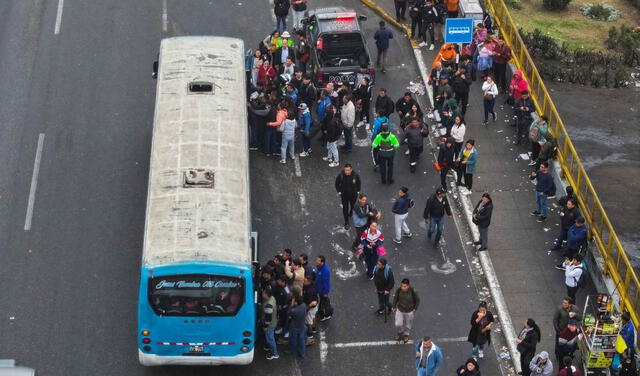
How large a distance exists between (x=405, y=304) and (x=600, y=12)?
2079 centimetres

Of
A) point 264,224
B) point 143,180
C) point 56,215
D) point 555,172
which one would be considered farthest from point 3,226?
point 555,172

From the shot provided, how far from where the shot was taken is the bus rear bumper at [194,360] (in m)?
22.4

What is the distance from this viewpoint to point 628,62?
1475 inches

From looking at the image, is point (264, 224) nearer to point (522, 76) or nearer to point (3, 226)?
point (3, 226)

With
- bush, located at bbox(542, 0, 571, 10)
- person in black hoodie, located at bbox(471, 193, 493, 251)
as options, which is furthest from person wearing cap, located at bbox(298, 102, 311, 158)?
bush, located at bbox(542, 0, 571, 10)

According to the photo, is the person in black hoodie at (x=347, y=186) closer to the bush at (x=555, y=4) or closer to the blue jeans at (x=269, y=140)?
the blue jeans at (x=269, y=140)

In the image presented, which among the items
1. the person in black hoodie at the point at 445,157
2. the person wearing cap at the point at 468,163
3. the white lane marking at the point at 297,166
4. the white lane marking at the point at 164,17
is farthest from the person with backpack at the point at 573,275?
the white lane marking at the point at 164,17

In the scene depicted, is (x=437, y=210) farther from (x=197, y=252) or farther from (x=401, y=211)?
(x=197, y=252)

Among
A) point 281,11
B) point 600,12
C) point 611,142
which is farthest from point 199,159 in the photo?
point 600,12

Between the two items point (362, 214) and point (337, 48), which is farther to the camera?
point (337, 48)

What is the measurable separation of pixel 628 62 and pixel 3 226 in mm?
19765

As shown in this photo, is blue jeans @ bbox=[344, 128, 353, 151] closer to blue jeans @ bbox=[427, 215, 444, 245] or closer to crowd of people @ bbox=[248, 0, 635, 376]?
crowd of people @ bbox=[248, 0, 635, 376]

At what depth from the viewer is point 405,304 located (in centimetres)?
2342

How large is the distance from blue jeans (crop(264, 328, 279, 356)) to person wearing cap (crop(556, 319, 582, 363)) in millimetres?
5300
